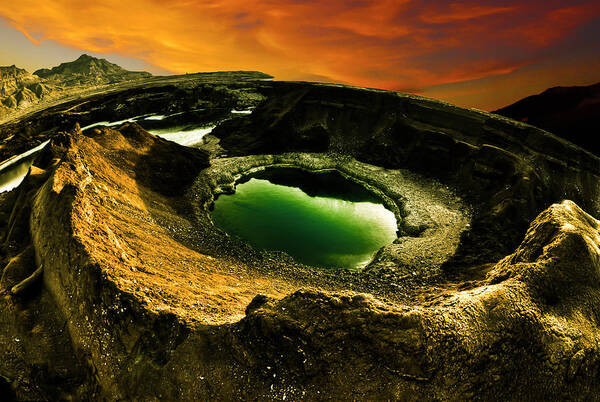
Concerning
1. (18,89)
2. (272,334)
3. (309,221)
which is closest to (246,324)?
(272,334)

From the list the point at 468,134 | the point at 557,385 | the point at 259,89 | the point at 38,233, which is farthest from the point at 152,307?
the point at 259,89

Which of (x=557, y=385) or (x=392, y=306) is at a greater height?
(x=392, y=306)

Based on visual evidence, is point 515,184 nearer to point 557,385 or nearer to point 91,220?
point 557,385

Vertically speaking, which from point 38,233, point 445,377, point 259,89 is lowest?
point 445,377

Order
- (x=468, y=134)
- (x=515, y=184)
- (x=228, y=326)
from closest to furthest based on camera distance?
(x=228, y=326) < (x=515, y=184) < (x=468, y=134)

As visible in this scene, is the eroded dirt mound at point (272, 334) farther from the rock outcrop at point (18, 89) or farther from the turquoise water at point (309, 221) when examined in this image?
the rock outcrop at point (18, 89)

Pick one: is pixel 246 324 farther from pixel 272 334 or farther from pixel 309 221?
pixel 309 221

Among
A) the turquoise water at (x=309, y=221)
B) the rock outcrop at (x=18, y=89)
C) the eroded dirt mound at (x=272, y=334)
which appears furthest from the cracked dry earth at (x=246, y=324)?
the rock outcrop at (x=18, y=89)

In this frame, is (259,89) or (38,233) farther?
(259,89)

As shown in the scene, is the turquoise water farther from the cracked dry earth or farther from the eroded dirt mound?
the eroded dirt mound
